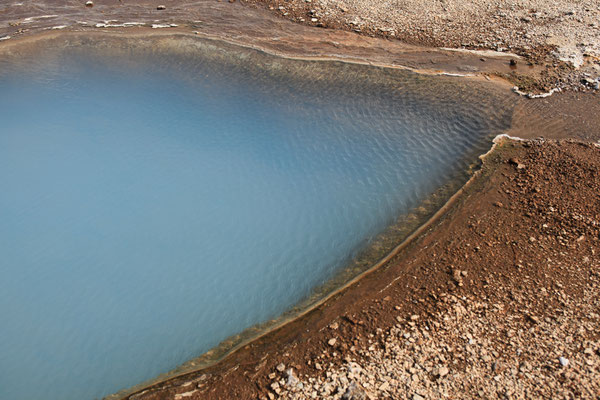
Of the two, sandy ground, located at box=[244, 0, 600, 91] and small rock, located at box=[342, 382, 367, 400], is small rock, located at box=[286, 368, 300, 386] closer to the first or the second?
small rock, located at box=[342, 382, 367, 400]

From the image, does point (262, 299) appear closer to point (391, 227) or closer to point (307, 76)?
point (391, 227)

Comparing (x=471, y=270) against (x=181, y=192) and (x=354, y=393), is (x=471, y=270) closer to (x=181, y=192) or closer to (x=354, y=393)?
(x=354, y=393)

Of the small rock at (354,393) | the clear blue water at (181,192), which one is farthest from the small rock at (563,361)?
the clear blue water at (181,192)

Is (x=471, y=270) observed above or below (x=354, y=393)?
above

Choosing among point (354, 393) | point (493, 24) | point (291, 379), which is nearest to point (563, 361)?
point (354, 393)

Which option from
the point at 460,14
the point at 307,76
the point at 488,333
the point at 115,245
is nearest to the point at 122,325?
the point at 115,245

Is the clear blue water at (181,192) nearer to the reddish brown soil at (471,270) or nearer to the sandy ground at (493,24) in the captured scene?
the reddish brown soil at (471,270)

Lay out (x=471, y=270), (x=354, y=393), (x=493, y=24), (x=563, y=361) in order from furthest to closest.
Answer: (x=493, y=24) → (x=471, y=270) → (x=563, y=361) → (x=354, y=393)
